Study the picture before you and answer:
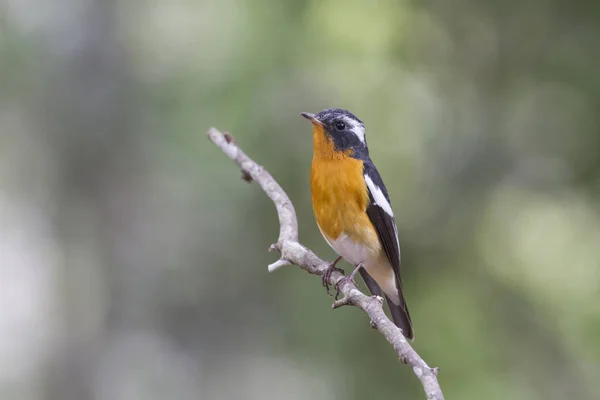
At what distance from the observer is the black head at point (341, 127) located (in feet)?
13.4

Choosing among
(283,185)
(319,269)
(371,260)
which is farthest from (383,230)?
(283,185)

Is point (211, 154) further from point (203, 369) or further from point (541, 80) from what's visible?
point (541, 80)

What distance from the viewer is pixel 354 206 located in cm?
387

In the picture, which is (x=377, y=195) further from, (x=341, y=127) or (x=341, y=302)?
(x=341, y=302)

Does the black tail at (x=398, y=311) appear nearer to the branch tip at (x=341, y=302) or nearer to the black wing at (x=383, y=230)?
the black wing at (x=383, y=230)

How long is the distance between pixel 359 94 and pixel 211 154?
2003 millimetres

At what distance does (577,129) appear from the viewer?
5746 mm

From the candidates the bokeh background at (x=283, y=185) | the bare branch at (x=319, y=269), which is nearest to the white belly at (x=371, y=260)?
the bare branch at (x=319, y=269)

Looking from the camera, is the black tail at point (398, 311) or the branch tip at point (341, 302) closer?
the branch tip at point (341, 302)

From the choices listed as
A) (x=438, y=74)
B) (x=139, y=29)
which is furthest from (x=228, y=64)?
(x=438, y=74)

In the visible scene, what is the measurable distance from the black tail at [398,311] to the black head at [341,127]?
778mm

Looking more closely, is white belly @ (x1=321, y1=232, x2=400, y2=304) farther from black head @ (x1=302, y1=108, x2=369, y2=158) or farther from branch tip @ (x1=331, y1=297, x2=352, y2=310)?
branch tip @ (x1=331, y1=297, x2=352, y2=310)

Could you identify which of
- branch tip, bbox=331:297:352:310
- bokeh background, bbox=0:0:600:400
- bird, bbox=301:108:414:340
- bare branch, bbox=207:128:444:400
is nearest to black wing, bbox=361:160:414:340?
bird, bbox=301:108:414:340

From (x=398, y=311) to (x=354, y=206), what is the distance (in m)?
0.83
